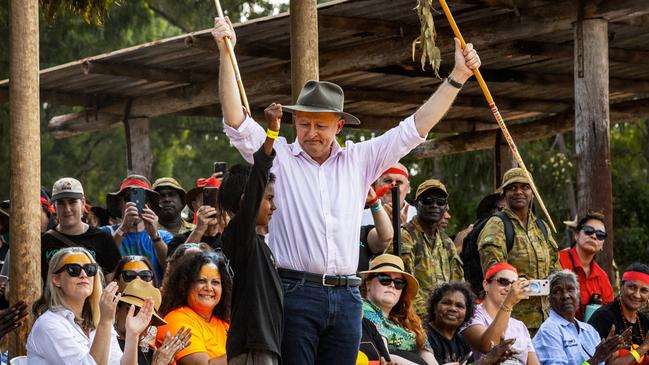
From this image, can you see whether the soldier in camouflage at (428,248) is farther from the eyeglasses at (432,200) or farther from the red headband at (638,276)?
the red headband at (638,276)

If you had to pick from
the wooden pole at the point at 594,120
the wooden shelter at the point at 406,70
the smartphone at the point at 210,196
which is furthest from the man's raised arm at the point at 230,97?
the wooden pole at the point at 594,120

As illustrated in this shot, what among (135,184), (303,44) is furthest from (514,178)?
(135,184)

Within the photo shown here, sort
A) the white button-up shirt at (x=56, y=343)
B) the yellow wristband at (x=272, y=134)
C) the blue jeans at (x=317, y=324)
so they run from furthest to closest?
1. the white button-up shirt at (x=56, y=343)
2. the blue jeans at (x=317, y=324)
3. the yellow wristband at (x=272, y=134)

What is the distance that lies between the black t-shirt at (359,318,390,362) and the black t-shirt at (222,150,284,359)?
2153 mm

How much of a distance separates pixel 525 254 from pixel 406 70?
4547mm

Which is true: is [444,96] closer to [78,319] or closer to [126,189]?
[78,319]

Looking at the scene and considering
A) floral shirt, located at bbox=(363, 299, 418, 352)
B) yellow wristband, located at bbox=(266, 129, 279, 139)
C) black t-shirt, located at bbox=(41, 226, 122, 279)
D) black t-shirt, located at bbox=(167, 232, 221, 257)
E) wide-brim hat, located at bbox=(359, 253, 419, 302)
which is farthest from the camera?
black t-shirt, located at bbox=(167, 232, 221, 257)

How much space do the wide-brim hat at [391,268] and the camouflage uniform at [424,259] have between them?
845mm

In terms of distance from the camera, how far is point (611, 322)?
11.8 m

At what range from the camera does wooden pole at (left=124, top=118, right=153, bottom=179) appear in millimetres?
16656

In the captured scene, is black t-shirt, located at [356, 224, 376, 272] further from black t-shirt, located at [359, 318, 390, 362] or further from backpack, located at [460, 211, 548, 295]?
backpack, located at [460, 211, 548, 295]

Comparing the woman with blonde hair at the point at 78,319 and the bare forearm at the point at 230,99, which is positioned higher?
the bare forearm at the point at 230,99

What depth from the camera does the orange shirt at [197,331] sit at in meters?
8.49

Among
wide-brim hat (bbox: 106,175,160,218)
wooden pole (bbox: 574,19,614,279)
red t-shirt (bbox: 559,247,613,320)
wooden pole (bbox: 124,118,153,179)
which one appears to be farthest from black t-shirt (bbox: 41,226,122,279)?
wooden pole (bbox: 124,118,153,179)
